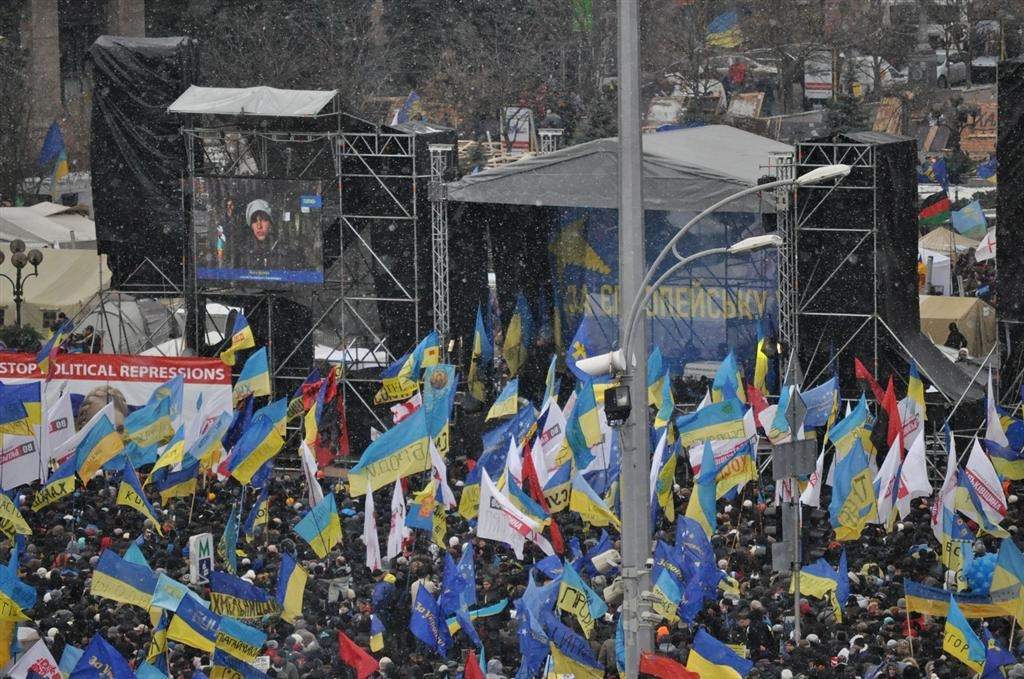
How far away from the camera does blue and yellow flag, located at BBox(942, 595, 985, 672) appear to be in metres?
16.2

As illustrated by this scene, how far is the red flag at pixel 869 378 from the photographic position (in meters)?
25.6

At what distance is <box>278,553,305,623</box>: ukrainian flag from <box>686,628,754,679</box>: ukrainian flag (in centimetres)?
419

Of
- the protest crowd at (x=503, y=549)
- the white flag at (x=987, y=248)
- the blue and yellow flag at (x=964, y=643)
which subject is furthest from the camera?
the white flag at (x=987, y=248)

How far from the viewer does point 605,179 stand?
3006 cm

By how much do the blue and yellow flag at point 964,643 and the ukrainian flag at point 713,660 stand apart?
2.03 metres

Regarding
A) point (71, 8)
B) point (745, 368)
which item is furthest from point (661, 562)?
point (71, 8)

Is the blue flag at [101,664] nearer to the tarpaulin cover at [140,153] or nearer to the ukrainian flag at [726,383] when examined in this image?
the ukrainian flag at [726,383]

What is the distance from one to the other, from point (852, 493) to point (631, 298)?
5792mm

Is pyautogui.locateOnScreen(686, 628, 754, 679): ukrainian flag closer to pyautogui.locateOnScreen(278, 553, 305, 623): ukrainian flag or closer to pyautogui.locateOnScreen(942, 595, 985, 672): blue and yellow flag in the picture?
pyautogui.locateOnScreen(942, 595, 985, 672): blue and yellow flag

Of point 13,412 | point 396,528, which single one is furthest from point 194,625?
point 13,412

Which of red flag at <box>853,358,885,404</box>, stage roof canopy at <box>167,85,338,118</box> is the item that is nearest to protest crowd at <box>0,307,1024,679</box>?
red flag at <box>853,358,885,404</box>

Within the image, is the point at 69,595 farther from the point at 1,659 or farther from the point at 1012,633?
the point at 1012,633

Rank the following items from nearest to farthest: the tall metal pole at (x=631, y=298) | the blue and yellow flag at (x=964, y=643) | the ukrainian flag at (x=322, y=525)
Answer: the tall metal pole at (x=631, y=298) < the blue and yellow flag at (x=964, y=643) < the ukrainian flag at (x=322, y=525)

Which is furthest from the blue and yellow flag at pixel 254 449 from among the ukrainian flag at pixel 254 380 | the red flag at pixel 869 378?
the red flag at pixel 869 378
